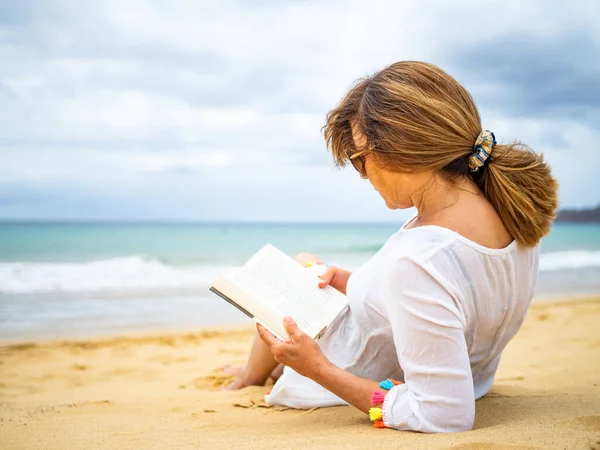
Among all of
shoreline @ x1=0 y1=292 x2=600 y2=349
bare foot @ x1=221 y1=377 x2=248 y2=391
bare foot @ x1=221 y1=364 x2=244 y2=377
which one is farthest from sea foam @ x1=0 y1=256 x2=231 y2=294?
bare foot @ x1=221 y1=377 x2=248 y2=391

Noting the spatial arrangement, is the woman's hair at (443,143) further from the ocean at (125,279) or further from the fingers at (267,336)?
the ocean at (125,279)

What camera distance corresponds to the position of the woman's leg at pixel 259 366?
286 centimetres

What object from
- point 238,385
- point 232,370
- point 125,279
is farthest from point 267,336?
point 125,279

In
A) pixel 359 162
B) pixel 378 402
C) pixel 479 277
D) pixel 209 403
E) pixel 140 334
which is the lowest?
pixel 140 334

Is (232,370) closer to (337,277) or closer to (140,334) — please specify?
(337,277)

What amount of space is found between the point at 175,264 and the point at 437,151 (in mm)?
11402

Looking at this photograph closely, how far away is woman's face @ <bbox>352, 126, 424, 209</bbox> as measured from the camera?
5.88 ft

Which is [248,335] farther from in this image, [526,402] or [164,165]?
[164,165]

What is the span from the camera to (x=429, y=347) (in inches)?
64.7

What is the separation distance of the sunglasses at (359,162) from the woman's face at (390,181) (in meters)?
0.02

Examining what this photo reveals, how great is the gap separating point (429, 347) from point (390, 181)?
0.52m

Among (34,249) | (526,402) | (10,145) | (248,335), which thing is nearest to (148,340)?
(248,335)

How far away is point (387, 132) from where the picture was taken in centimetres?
173

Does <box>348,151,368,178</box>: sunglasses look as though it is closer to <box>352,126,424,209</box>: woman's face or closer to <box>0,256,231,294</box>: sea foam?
<box>352,126,424,209</box>: woman's face
